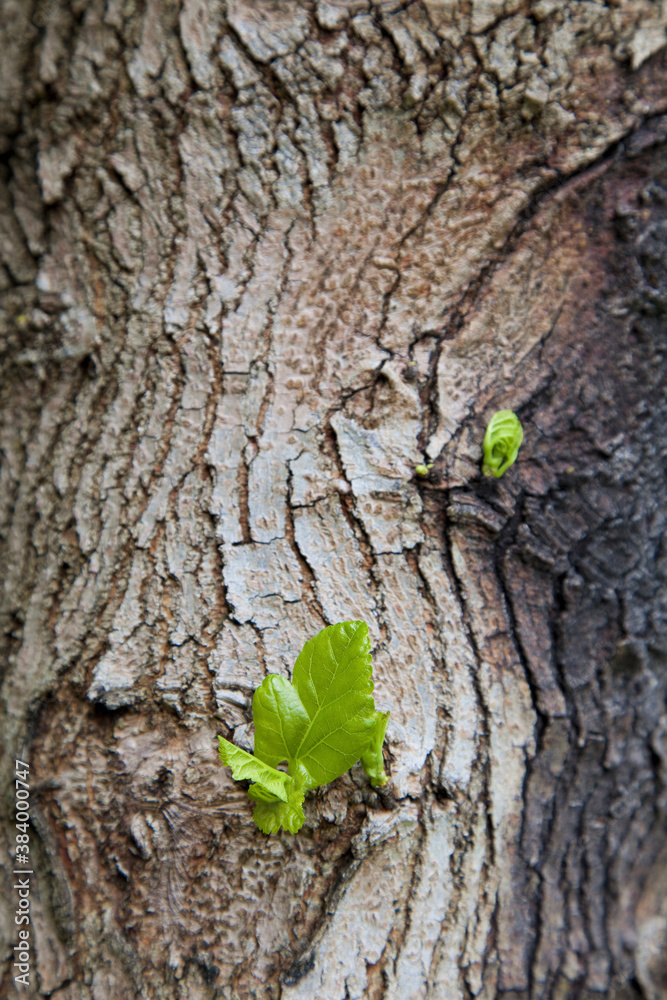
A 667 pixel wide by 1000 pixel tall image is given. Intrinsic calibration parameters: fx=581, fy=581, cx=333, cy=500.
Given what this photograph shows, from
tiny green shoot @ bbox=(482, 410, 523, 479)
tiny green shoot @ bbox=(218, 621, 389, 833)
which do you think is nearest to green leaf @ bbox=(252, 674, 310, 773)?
tiny green shoot @ bbox=(218, 621, 389, 833)

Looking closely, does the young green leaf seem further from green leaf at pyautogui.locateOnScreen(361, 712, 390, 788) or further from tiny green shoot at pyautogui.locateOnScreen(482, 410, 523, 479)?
tiny green shoot at pyautogui.locateOnScreen(482, 410, 523, 479)

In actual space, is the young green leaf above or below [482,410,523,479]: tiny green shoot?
below

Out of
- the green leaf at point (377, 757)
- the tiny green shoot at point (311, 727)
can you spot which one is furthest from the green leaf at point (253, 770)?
the green leaf at point (377, 757)

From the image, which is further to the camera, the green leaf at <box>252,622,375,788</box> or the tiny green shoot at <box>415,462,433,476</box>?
the tiny green shoot at <box>415,462,433,476</box>

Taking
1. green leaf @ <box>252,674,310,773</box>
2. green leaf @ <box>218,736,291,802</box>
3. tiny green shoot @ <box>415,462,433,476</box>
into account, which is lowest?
green leaf @ <box>218,736,291,802</box>

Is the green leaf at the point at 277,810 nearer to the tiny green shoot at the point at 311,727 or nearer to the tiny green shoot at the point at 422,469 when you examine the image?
the tiny green shoot at the point at 311,727

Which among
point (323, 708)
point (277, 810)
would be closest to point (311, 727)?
point (323, 708)

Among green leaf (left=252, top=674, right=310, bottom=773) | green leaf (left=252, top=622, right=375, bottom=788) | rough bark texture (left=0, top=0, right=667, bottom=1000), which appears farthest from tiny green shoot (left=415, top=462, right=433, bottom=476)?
green leaf (left=252, top=674, right=310, bottom=773)
